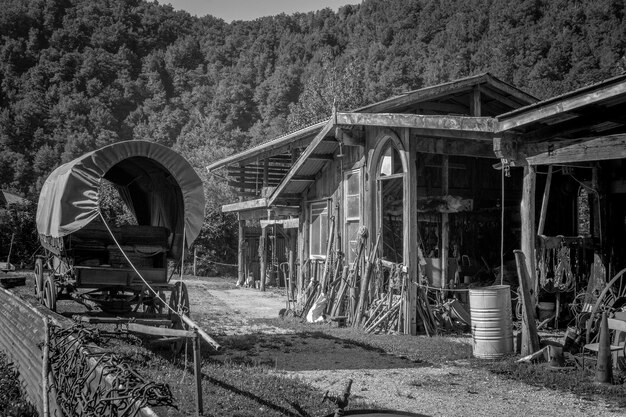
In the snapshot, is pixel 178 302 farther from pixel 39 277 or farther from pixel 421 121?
pixel 421 121

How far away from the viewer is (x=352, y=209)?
16.2m

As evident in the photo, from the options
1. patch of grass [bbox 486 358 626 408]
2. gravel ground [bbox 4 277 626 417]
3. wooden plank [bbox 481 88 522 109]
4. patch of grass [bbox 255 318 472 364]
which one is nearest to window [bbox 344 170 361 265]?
patch of grass [bbox 255 318 472 364]

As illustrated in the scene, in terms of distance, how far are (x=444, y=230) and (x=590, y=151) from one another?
5.83m

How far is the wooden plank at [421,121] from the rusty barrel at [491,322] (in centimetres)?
284

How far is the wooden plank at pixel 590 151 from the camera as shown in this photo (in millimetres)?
9477

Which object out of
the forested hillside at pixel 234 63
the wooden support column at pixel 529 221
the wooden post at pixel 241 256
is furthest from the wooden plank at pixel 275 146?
the forested hillside at pixel 234 63

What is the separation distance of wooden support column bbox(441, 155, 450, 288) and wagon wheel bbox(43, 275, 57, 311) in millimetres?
8503

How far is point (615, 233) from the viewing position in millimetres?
13383

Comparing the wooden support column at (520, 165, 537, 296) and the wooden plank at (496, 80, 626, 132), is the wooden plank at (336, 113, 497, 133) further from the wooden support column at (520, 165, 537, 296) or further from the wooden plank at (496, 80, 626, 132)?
the wooden support column at (520, 165, 537, 296)

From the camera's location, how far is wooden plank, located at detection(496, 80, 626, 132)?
8.89 meters

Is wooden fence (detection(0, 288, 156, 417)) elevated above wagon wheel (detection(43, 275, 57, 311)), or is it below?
below

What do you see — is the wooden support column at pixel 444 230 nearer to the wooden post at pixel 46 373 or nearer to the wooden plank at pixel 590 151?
the wooden plank at pixel 590 151

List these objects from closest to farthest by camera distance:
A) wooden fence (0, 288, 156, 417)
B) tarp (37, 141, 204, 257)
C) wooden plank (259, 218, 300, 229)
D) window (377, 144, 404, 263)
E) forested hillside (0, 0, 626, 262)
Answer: wooden fence (0, 288, 156, 417) < tarp (37, 141, 204, 257) < window (377, 144, 404, 263) < wooden plank (259, 218, 300, 229) < forested hillside (0, 0, 626, 262)

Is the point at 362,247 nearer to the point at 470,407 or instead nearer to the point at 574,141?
the point at 574,141
